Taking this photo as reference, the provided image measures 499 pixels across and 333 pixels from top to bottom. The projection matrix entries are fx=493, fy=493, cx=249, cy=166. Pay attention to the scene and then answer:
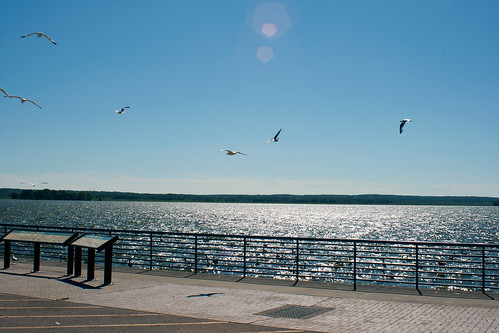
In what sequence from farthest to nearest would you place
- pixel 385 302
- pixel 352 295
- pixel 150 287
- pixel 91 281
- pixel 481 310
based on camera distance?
1. pixel 91 281
2. pixel 150 287
3. pixel 352 295
4. pixel 385 302
5. pixel 481 310

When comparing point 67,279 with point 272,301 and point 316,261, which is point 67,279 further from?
point 316,261

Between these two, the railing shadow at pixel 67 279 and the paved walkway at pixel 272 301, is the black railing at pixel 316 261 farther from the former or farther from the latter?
the railing shadow at pixel 67 279

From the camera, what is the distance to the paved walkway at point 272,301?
8828mm

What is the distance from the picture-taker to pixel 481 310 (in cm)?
983

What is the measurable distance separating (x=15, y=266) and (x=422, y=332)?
1305 cm

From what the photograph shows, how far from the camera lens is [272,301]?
10.9m

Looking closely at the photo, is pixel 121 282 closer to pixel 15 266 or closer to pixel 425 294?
pixel 15 266

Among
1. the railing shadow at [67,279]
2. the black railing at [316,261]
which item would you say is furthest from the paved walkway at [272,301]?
the black railing at [316,261]

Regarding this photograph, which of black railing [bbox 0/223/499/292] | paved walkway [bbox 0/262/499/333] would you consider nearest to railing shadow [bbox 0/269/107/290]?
paved walkway [bbox 0/262/499/333]

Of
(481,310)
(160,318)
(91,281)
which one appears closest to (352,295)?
(481,310)

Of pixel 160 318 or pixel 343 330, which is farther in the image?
pixel 160 318

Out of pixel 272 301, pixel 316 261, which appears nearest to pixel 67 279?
pixel 272 301

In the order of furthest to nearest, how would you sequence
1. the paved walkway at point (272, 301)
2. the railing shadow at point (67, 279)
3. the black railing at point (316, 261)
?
the black railing at point (316, 261), the railing shadow at point (67, 279), the paved walkway at point (272, 301)

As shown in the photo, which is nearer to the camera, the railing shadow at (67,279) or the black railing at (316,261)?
the railing shadow at (67,279)
